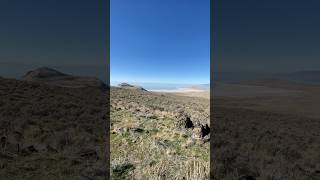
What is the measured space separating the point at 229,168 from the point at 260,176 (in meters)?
0.88

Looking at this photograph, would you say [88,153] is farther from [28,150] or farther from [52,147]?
[28,150]

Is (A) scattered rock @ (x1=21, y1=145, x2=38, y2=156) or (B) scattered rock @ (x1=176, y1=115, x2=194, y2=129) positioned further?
(B) scattered rock @ (x1=176, y1=115, x2=194, y2=129)

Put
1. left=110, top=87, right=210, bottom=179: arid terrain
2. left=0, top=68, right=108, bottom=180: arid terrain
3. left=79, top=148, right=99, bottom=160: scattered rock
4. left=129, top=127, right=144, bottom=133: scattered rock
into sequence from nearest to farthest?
1. left=0, top=68, right=108, bottom=180: arid terrain
2. left=110, top=87, right=210, bottom=179: arid terrain
3. left=79, top=148, right=99, bottom=160: scattered rock
4. left=129, top=127, right=144, bottom=133: scattered rock

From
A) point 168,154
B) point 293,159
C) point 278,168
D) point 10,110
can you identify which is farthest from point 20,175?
point 10,110

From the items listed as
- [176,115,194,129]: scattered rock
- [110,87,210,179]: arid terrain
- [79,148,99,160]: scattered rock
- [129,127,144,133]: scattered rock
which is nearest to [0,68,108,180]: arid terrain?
[79,148,99,160]: scattered rock

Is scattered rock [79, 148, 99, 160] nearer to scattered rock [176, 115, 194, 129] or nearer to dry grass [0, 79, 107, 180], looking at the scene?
dry grass [0, 79, 107, 180]

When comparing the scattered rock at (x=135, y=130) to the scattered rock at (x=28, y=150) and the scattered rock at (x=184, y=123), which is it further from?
the scattered rock at (x=28, y=150)

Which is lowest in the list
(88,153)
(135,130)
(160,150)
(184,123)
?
(88,153)

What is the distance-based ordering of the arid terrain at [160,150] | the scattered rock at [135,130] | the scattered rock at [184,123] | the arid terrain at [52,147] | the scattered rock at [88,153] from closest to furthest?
the arid terrain at [52,147]
the arid terrain at [160,150]
the scattered rock at [88,153]
the scattered rock at [184,123]
the scattered rock at [135,130]

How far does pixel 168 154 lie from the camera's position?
426 inches

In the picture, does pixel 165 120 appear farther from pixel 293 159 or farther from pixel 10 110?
pixel 10 110

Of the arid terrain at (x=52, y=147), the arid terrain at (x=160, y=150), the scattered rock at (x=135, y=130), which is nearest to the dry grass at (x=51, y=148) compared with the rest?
the arid terrain at (x=52, y=147)

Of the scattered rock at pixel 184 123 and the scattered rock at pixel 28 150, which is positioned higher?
the scattered rock at pixel 184 123

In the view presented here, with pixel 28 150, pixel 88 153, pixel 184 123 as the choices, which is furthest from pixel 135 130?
pixel 28 150
